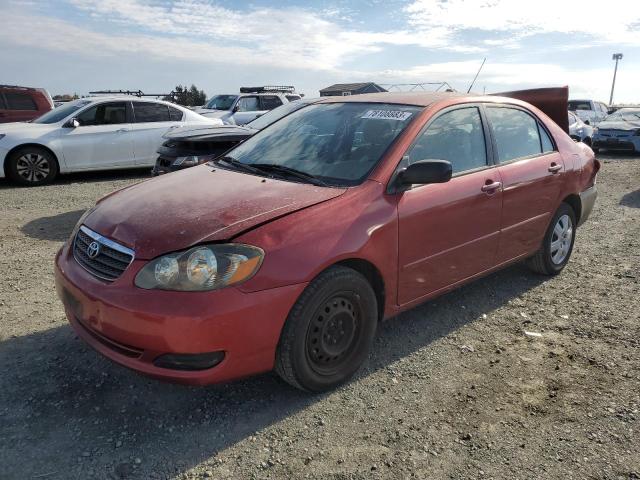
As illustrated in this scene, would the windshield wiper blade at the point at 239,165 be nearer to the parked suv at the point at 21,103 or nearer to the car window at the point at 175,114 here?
the car window at the point at 175,114

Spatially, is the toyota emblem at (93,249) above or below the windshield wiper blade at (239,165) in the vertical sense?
below

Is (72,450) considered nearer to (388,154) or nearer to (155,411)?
(155,411)

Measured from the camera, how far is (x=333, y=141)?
3520 mm

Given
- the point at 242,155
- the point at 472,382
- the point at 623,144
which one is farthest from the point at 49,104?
the point at 623,144

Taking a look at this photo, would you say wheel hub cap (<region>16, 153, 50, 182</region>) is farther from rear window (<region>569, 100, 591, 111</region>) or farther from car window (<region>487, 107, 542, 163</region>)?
rear window (<region>569, 100, 591, 111</region>)

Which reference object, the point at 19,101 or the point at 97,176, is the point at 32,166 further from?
the point at 19,101

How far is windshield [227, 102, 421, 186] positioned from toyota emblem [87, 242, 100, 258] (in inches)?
49.6

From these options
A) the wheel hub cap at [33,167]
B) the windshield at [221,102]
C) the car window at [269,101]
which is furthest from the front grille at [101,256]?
the car window at [269,101]

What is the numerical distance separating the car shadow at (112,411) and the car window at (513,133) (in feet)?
5.21

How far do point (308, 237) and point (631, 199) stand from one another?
306 inches

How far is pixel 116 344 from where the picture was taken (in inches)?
102

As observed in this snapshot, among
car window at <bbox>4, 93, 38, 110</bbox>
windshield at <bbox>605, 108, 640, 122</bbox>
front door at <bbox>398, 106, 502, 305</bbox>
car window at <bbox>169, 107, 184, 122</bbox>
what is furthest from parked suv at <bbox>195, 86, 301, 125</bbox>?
front door at <bbox>398, 106, 502, 305</bbox>

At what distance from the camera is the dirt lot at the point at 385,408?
2402mm

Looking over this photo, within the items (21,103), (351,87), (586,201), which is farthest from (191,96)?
(586,201)
